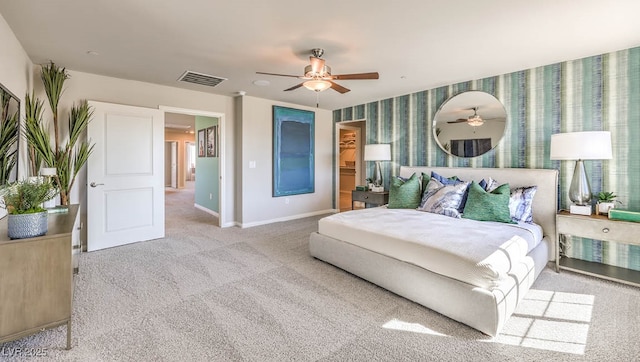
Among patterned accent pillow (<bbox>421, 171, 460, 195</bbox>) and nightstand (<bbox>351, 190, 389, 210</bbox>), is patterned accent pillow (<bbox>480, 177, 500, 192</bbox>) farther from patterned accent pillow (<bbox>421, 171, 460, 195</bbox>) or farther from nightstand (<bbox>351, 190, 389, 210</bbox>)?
nightstand (<bbox>351, 190, 389, 210</bbox>)

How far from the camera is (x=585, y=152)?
9.20 ft

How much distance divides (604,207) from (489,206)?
1.05 meters

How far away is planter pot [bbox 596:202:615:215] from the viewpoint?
2843 mm

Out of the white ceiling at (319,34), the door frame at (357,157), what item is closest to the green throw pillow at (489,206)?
the white ceiling at (319,34)

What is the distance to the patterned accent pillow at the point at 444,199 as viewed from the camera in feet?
11.3

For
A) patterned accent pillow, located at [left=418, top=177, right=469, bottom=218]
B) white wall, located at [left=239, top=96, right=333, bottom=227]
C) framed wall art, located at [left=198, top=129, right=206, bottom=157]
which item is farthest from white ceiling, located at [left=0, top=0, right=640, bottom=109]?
framed wall art, located at [left=198, top=129, right=206, bottom=157]

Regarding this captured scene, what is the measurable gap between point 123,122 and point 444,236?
4300 mm

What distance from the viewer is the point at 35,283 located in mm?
1743

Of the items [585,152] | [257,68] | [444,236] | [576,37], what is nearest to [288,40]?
[257,68]

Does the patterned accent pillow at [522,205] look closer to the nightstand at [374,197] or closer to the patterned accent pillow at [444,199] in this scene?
→ the patterned accent pillow at [444,199]

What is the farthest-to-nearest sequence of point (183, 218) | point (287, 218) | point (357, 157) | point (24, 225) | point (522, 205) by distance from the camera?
point (357, 157)
point (183, 218)
point (287, 218)
point (522, 205)
point (24, 225)

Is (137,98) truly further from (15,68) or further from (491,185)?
(491,185)

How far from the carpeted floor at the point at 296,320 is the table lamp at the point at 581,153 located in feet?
2.62

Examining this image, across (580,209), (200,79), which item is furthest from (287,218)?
(580,209)
